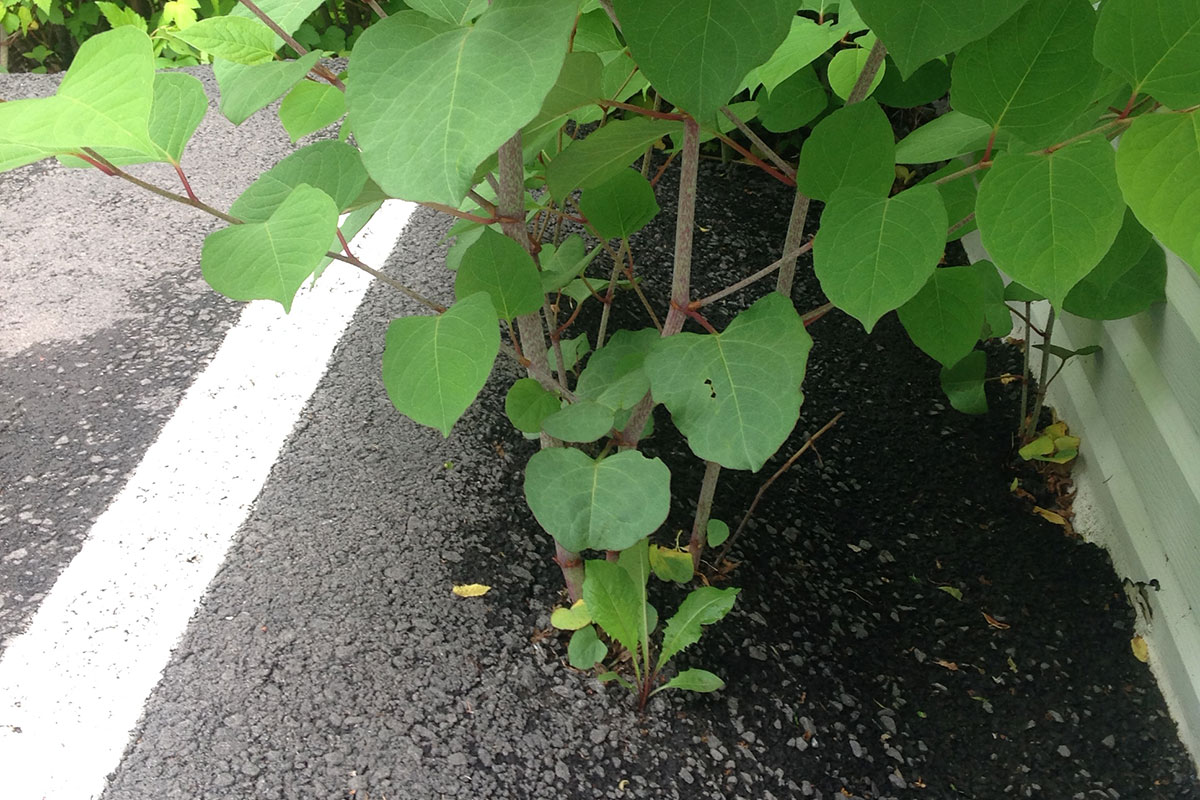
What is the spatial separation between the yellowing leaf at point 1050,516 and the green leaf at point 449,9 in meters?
1.12

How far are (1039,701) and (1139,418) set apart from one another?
1.33 ft

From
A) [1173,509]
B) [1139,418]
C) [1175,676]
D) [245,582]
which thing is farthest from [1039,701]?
[245,582]

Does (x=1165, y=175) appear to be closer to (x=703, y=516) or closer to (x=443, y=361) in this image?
(x=443, y=361)

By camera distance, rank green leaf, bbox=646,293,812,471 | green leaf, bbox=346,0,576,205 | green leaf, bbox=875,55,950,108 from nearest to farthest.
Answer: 1. green leaf, bbox=346,0,576,205
2. green leaf, bbox=646,293,812,471
3. green leaf, bbox=875,55,950,108

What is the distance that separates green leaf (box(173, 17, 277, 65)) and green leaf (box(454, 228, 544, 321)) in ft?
0.78

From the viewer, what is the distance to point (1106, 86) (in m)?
0.55

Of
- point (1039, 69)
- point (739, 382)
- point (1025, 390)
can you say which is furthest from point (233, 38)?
point (1025, 390)

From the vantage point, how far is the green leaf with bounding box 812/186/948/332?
54cm

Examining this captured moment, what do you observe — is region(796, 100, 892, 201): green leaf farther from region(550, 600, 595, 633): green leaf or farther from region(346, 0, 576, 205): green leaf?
region(550, 600, 595, 633): green leaf

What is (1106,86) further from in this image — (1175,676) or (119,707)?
(119,707)

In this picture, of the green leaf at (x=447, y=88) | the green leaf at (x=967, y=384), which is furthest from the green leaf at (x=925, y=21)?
the green leaf at (x=967, y=384)

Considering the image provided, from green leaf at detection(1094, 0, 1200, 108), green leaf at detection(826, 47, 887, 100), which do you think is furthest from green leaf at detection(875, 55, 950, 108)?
green leaf at detection(1094, 0, 1200, 108)

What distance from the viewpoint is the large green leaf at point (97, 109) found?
0.47 metres

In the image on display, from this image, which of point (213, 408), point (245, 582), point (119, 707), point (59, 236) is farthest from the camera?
point (59, 236)
